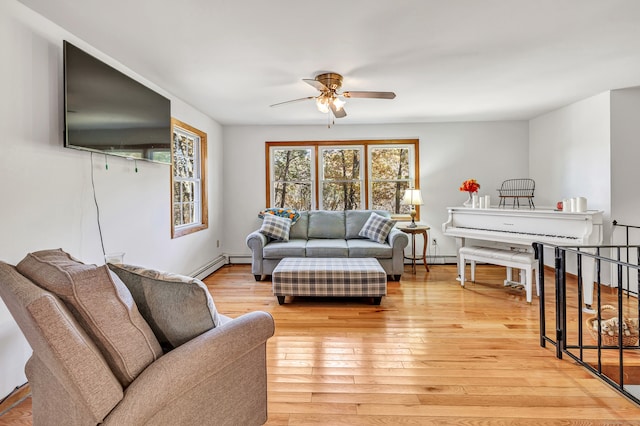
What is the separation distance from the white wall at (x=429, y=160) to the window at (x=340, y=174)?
5.8 inches

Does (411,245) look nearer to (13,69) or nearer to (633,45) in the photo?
(633,45)

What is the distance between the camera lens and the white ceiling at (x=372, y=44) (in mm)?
2021

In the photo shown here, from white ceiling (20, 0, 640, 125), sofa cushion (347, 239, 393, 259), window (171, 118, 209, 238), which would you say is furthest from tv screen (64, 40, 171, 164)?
sofa cushion (347, 239, 393, 259)

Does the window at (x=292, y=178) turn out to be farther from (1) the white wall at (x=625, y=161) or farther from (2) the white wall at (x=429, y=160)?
(1) the white wall at (x=625, y=161)

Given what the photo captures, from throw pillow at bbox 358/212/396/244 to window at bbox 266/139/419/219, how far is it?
672mm

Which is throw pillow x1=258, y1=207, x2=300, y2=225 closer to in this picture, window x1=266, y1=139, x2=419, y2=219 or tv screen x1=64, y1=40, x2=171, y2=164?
window x1=266, y1=139, x2=419, y2=219

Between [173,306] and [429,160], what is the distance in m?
4.84

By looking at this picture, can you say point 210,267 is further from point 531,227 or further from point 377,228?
point 531,227

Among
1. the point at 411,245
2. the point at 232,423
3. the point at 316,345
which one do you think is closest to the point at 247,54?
the point at 316,345

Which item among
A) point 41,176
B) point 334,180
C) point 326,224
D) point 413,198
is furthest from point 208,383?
point 334,180

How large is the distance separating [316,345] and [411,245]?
3.24 metres

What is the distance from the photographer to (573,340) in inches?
98.7

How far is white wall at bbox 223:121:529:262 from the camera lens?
518 cm

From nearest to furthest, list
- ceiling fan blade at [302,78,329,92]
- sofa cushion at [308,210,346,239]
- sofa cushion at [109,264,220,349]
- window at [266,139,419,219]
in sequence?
sofa cushion at [109,264,220,349], ceiling fan blade at [302,78,329,92], sofa cushion at [308,210,346,239], window at [266,139,419,219]
